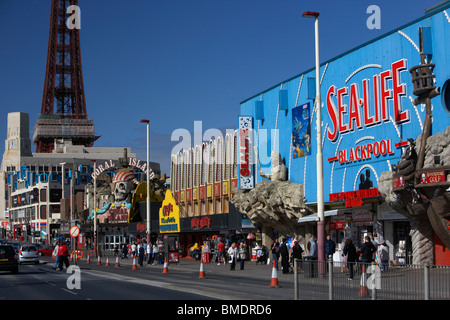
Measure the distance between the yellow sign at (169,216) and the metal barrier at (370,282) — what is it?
43.9m

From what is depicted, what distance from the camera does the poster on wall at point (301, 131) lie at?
40438 mm

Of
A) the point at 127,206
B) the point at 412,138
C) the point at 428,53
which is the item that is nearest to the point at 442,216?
the point at 412,138

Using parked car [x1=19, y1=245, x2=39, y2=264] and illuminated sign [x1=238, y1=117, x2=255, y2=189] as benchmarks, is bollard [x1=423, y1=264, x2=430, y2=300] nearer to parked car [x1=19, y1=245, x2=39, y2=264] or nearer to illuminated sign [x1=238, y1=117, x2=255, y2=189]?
illuminated sign [x1=238, y1=117, x2=255, y2=189]

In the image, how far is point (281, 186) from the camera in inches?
1657

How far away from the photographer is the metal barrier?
45.0 ft

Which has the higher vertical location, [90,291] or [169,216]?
[169,216]

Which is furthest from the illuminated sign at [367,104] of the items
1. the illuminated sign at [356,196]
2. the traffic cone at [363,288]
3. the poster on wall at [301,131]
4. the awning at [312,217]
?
the traffic cone at [363,288]

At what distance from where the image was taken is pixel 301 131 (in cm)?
4119

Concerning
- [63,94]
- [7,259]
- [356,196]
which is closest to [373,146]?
[356,196]

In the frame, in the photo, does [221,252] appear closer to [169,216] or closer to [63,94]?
[169,216]

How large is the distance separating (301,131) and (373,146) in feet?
27.0

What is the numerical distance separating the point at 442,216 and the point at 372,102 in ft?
25.6
